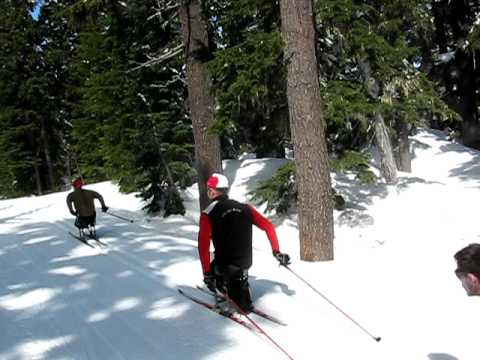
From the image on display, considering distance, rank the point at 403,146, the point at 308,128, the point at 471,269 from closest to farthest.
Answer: the point at 471,269, the point at 308,128, the point at 403,146

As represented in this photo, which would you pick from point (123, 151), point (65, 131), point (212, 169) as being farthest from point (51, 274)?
point (65, 131)

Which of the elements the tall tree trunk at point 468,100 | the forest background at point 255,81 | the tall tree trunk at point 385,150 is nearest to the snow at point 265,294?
the tall tree trunk at point 385,150

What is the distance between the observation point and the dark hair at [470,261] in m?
2.88

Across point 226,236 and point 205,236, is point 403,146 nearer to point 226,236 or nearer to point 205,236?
point 226,236

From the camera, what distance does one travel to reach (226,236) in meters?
6.10

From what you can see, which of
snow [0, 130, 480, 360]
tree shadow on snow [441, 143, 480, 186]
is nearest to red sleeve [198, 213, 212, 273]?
snow [0, 130, 480, 360]

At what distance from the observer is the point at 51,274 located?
9.39 m

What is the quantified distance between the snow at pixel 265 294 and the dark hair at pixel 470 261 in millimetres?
2679

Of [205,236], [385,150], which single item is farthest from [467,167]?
[205,236]

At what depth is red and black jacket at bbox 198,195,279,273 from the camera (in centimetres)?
605

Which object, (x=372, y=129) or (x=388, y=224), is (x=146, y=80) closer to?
(x=372, y=129)

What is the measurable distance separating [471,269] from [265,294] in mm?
4776

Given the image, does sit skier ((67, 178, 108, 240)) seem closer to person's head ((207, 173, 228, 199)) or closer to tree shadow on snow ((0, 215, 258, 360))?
tree shadow on snow ((0, 215, 258, 360))

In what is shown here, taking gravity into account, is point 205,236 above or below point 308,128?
below
